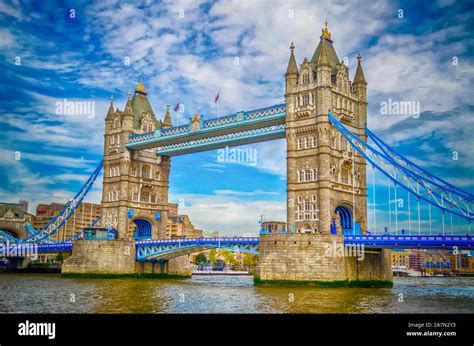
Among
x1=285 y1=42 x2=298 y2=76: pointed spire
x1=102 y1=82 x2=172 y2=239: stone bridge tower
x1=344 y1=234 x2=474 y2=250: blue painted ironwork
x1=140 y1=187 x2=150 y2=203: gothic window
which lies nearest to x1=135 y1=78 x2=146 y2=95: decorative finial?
x1=102 y1=82 x2=172 y2=239: stone bridge tower

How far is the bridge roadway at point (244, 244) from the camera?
4350cm

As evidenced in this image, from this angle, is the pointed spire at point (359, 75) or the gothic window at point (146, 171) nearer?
the pointed spire at point (359, 75)

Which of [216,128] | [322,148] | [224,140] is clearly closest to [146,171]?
[216,128]

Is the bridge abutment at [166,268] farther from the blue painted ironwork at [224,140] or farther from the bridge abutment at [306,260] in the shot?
the bridge abutment at [306,260]

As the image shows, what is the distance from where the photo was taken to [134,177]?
7494 cm

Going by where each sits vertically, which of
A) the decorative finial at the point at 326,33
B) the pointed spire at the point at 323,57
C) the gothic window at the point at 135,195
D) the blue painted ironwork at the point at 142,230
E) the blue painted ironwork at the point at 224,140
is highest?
the decorative finial at the point at 326,33

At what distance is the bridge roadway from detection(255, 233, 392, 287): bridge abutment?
2.10 metres

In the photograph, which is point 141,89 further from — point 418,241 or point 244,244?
point 418,241

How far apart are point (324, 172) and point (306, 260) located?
9724 millimetres

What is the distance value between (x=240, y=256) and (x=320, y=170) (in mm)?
130150

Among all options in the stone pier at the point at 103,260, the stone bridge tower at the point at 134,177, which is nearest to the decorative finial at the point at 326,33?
the stone bridge tower at the point at 134,177

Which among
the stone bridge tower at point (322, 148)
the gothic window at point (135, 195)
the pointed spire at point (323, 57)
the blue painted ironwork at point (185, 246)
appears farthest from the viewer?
the gothic window at point (135, 195)
